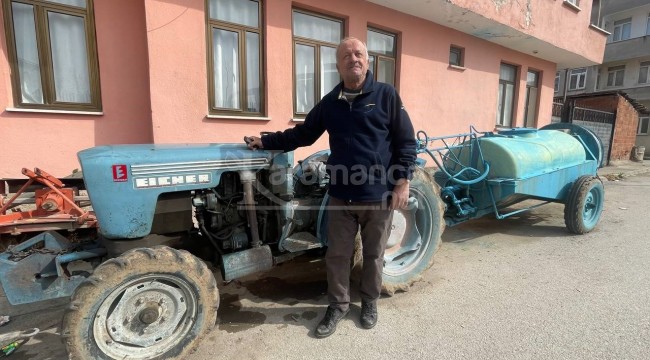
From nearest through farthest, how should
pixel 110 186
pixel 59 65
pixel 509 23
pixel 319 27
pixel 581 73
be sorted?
pixel 110 186 → pixel 59 65 → pixel 319 27 → pixel 509 23 → pixel 581 73

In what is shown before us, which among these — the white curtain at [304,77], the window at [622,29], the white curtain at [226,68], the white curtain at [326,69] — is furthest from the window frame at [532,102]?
the window at [622,29]

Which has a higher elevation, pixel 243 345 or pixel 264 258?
pixel 264 258

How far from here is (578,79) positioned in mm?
24984

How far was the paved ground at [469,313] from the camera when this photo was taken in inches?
90.9

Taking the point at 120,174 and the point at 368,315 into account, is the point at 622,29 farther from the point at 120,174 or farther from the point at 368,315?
the point at 120,174

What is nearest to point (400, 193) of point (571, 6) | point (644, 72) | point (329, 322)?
point (329, 322)

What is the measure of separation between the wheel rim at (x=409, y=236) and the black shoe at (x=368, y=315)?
0.60 meters

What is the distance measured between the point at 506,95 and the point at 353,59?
10958mm

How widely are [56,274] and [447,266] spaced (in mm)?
3453

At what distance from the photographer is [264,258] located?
2646mm

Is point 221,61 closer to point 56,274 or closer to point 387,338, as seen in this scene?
point 56,274

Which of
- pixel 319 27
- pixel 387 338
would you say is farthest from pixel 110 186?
Result: pixel 319 27

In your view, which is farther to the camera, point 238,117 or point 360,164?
point 238,117

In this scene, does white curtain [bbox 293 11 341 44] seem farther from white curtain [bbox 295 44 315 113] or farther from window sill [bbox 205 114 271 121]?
window sill [bbox 205 114 271 121]
